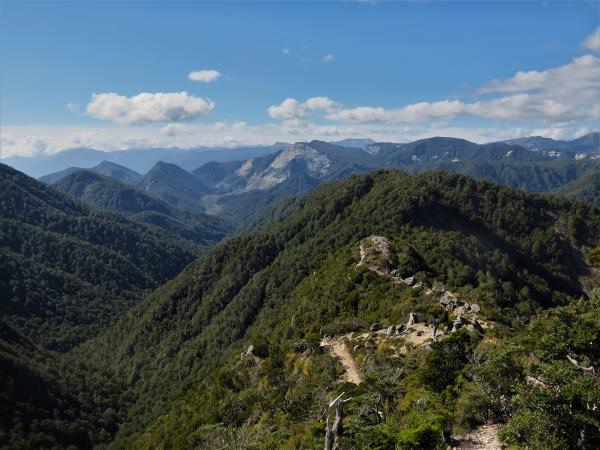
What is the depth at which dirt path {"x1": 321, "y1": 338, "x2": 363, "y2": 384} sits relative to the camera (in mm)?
60125

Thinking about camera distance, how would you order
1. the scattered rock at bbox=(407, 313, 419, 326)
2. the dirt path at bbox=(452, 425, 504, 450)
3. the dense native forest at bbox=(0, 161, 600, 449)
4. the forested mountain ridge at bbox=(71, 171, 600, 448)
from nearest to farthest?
1. the dirt path at bbox=(452, 425, 504, 450)
2. the dense native forest at bbox=(0, 161, 600, 449)
3. the forested mountain ridge at bbox=(71, 171, 600, 448)
4. the scattered rock at bbox=(407, 313, 419, 326)

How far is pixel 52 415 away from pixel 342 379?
156518 mm

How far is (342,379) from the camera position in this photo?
6006 cm

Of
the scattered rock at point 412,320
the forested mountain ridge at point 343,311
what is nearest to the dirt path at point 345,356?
the forested mountain ridge at point 343,311

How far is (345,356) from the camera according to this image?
6919 centimetres

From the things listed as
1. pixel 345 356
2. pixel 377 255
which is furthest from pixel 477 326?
pixel 377 255

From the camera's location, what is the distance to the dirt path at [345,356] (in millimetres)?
60125

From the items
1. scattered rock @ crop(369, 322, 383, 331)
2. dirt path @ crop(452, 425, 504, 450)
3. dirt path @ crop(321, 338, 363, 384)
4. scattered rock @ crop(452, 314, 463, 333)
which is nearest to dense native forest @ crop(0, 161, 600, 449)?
scattered rock @ crop(452, 314, 463, 333)

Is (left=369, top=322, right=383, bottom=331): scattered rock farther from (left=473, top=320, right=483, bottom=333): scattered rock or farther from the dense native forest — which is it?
(left=473, top=320, right=483, bottom=333): scattered rock

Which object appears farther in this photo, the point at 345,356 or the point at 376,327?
the point at 376,327

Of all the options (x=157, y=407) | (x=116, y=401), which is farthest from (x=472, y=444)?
(x=116, y=401)

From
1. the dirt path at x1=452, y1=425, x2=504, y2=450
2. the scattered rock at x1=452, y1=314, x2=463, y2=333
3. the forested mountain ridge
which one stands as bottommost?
the forested mountain ridge

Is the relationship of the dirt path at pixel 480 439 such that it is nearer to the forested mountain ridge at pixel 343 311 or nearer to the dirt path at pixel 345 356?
the forested mountain ridge at pixel 343 311

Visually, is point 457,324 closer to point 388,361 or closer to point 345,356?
point 388,361
